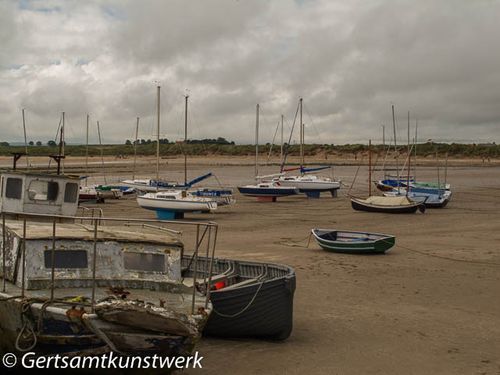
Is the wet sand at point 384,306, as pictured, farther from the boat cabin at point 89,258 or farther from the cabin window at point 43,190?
the cabin window at point 43,190

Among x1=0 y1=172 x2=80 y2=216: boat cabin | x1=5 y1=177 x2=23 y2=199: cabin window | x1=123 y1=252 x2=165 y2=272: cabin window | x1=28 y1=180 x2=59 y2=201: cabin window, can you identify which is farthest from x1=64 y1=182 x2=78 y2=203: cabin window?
x1=123 y1=252 x2=165 y2=272: cabin window

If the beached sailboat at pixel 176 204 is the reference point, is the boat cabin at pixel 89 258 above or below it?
above

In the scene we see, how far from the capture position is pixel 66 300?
390 inches

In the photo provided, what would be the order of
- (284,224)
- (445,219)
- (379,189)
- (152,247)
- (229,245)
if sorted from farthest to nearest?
(379,189)
(445,219)
(284,224)
(229,245)
(152,247)

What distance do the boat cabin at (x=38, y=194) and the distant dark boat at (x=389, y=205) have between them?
1046 inches

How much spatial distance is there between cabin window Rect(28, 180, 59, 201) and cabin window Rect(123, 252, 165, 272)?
4.39 meters

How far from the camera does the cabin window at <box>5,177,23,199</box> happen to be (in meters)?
14.8

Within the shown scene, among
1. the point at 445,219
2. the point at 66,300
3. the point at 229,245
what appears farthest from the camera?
the point at 445,219

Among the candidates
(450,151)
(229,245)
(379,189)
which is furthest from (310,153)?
(229,245)

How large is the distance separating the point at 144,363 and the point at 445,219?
28.8 m

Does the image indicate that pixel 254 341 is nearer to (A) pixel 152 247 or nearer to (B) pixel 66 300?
(A) pixel 152 247

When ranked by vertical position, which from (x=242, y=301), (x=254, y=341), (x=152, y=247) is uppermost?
(x=152, y=247)

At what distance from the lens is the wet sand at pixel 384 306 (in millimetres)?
11891

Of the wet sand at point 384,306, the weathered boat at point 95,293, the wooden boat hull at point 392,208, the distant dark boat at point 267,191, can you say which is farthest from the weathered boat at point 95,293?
the distant dark boat at point 267,191
